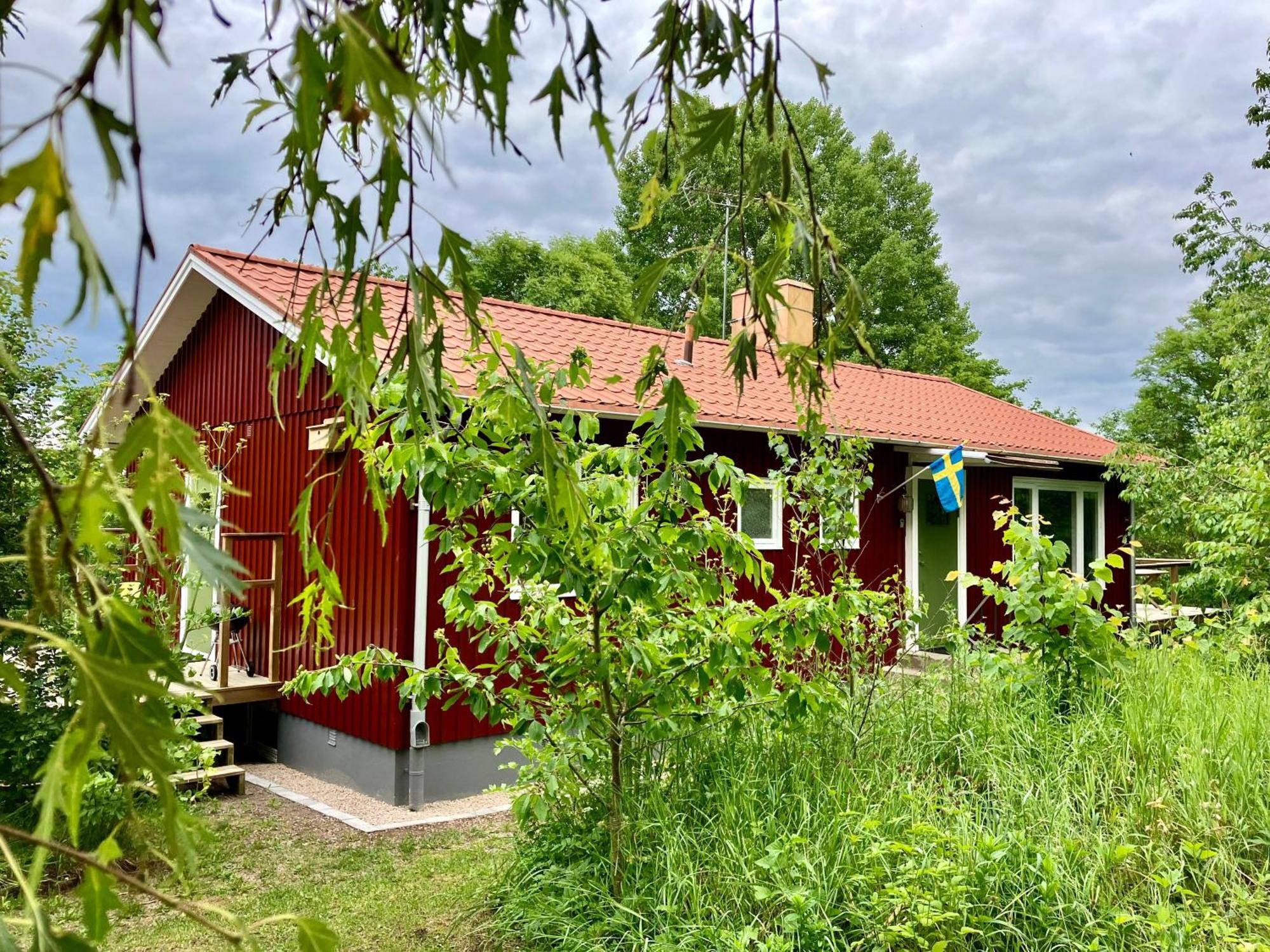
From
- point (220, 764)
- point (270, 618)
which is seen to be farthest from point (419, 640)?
point (270, 618)

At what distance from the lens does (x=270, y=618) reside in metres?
8.76

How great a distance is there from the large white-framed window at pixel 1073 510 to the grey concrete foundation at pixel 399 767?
28.5 ft

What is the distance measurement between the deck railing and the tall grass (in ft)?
15.3

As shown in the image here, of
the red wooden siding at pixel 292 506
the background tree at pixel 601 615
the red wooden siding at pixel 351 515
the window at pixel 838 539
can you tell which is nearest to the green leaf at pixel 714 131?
the background tree at pixel 601 615

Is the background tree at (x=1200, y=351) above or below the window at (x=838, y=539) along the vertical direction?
above

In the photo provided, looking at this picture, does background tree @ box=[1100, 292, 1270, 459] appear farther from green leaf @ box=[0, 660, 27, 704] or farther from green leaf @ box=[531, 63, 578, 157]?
green leaf @ box=[0, 660, 27, 704]

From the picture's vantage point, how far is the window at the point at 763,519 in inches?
367

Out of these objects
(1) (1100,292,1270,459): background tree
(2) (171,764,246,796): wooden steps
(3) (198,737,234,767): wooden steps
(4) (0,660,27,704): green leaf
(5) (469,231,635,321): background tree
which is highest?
(5) (469,231,635,321): background tree

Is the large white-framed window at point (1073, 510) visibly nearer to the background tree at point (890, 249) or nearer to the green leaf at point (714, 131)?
the green leaf at point (714, 131)

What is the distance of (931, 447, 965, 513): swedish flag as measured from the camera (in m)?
7.95

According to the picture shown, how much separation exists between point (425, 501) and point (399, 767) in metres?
2.46

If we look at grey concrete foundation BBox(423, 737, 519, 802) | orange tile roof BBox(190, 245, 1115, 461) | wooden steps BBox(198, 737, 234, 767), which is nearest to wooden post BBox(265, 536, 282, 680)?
wooden steps BBox(198, 737, 234, 767)

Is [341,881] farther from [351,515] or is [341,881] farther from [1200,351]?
[1200,351]

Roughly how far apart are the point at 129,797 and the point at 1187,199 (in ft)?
54.7
